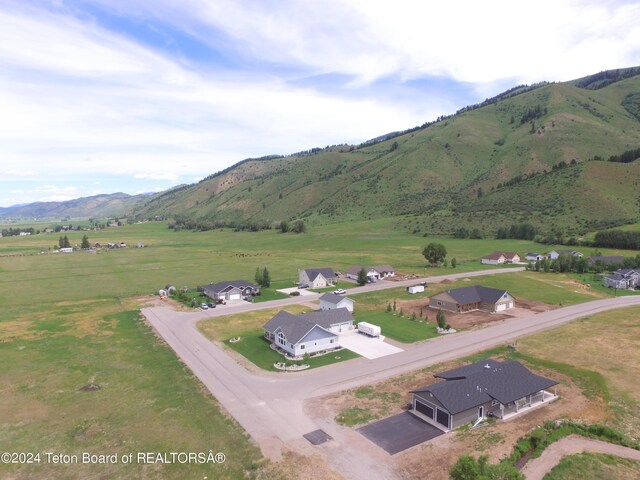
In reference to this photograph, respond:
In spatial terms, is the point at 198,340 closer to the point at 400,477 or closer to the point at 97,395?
the point at 97,395

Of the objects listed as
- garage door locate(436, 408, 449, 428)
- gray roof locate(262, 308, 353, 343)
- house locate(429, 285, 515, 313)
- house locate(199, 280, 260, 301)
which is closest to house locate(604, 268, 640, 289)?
house locate(429, 285, 515, 313)

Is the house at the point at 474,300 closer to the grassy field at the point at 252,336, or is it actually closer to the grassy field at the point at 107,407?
the grassy field at the point at 252,336

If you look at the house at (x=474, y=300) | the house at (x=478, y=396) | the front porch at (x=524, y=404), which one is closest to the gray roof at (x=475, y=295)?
the house at (x=474, y=300)

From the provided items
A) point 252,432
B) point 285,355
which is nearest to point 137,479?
point 252,432

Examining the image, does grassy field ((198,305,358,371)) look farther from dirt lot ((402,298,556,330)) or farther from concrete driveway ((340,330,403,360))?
dirt lot ((402,298,556,330))

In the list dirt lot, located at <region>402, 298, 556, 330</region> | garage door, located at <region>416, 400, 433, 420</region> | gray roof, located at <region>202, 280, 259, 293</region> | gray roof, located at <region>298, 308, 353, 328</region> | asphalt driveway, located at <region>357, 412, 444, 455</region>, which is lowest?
dirt lot, located at <region>402, 298, 556, 330</region>

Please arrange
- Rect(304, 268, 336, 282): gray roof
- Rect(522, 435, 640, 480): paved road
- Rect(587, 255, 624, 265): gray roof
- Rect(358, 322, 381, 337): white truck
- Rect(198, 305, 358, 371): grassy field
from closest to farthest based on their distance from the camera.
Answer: Rect(522, 435, 640, 480): paved road, Rect(198, 305, 358, 371): grassy field, Rect(358, 322, 381, 337): white truck, Rect(304, 268, 336, 282): gray roof, Rect(587, 255, 624, 265): gray roof

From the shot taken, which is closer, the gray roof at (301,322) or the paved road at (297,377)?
the paved road at (297,377)

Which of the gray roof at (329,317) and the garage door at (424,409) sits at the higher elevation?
the gray roof at (329,317)
